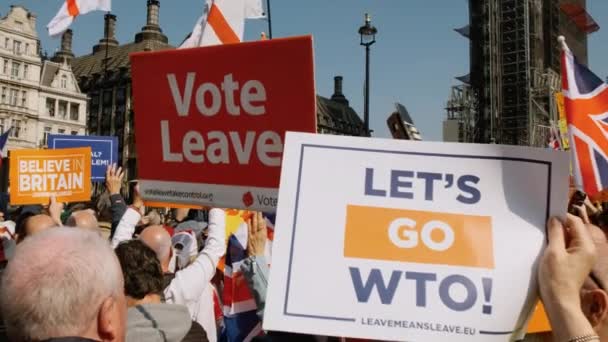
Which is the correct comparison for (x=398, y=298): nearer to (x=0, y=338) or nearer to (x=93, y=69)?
(x=0, y=338)

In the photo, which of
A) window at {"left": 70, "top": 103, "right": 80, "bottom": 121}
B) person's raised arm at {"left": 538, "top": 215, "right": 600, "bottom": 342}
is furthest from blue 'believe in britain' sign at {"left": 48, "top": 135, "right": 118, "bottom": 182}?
window at {"left": 70, "top": 103, "right": 80, "bottom": 121}

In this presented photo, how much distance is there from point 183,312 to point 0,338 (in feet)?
4.07

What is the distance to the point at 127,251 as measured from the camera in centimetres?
263

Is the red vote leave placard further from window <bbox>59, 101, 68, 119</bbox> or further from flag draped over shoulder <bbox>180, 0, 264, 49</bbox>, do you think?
window <bbox>59, 101, 68, 119</bbox>

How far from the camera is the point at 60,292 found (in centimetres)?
147

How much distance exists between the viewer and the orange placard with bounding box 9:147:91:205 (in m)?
6.59

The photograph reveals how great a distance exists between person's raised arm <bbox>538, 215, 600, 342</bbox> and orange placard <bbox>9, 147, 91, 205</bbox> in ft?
18.8

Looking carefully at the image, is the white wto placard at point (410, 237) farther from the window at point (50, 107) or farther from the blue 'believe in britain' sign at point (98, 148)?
the window at point (50, 107)

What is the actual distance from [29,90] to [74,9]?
58.7 metres

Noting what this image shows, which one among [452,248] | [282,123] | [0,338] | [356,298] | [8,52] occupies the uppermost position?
[8,52]

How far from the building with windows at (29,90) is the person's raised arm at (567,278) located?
61.6 metres

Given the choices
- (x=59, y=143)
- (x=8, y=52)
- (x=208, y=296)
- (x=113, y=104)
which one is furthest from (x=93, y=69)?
(x=208, y=296)

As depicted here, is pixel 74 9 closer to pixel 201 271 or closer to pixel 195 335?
pixel 201 271

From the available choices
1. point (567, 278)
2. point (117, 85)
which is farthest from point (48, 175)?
point (117, 85)
